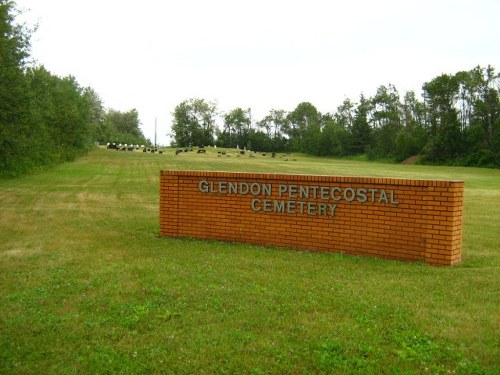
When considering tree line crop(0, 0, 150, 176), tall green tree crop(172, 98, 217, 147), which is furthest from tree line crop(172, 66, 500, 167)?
tree line crop(0, 0, 150, 176)

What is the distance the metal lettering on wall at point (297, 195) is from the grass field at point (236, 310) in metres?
0.74

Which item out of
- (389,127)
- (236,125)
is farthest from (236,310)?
A: (236,125)

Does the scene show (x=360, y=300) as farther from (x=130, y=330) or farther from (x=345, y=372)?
(x=130, y=330)

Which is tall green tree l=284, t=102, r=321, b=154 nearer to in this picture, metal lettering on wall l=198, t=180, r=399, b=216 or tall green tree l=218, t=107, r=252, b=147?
tall green tree l=218, t=107, r=252, b=147

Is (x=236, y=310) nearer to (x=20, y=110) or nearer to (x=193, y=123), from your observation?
(x=20, y=110)

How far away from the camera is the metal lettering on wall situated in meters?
7.46

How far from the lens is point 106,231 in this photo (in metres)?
9.93

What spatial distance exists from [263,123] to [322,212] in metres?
110

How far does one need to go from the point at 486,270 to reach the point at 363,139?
8516 cm

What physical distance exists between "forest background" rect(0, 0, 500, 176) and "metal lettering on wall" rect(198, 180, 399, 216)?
14698 mm

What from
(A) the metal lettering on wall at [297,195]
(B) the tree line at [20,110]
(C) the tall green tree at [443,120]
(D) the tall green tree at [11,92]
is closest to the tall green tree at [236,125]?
(C) the tall green tree at [443,120]

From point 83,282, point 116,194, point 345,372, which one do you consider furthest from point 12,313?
point 116,194

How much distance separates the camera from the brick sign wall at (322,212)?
22.8 ft

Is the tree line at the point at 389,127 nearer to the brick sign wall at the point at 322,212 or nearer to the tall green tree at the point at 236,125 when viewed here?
the tall green tree at the point at 236,125
